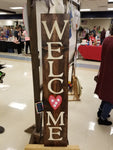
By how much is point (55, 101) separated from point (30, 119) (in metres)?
1.35

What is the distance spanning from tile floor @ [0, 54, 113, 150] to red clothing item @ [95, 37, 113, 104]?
61 centimetres

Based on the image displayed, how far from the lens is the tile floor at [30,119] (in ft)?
6.48

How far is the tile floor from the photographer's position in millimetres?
1976

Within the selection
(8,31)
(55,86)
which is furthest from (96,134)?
(8,31)

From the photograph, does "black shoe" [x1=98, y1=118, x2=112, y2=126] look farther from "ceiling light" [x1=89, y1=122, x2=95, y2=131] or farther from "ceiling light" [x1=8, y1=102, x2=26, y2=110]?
"ceiling light" [x1=8, y1=102, x2=26, y2=110]

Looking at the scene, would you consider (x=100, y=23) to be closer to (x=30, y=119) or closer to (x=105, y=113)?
(x=105, y=113)

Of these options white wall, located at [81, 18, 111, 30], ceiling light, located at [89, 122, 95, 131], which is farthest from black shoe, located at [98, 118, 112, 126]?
white wall, located at [81, 18, 111, 30]

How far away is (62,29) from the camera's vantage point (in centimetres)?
113

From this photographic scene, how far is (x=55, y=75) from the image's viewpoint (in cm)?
124

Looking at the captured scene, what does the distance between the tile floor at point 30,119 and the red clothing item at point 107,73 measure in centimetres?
61

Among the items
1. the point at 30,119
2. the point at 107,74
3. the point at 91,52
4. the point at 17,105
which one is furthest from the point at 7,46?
the point at 107,74

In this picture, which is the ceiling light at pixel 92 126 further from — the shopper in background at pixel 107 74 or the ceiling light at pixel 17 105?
the ceiling light at pixel 17 105

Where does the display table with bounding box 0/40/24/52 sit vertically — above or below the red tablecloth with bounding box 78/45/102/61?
above

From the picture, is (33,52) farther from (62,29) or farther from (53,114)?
(53,114)
